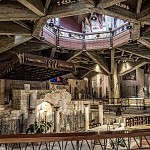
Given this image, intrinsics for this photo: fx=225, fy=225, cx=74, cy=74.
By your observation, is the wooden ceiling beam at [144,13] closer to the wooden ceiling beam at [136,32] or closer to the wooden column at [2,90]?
the wooden ceiling beam at [136,32]

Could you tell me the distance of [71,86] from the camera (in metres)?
21.7

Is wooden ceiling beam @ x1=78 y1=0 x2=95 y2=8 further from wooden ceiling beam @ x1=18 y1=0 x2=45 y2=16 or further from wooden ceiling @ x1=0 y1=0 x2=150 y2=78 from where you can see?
wooden ceiling beam @ x1=18 y1=0 x2=45 y2=16

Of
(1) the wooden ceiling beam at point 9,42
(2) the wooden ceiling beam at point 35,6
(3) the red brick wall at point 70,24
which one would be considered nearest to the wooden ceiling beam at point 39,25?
(2) the wooden ceiling beam at point 35,6

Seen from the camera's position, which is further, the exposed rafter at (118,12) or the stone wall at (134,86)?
the stone wall at (134,86)

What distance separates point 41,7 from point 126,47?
8.85 m

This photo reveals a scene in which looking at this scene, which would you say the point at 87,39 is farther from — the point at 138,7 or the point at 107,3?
the point at 107,3

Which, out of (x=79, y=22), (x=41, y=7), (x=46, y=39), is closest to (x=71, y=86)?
(x=79, y=22)

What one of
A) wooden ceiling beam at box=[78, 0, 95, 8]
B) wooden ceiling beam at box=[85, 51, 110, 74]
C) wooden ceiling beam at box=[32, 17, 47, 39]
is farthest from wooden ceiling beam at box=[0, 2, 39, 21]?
wooden ceiling beam at box=[85, 51, 110, 74]

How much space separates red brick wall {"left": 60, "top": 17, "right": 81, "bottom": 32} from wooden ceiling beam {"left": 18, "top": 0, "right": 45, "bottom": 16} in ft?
30.4

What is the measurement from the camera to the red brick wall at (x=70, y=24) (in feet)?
57.7

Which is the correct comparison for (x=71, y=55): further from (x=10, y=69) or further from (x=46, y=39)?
(x=10, y=69)

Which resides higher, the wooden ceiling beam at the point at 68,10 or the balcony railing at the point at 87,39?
the balcony railing at the point at 87,39

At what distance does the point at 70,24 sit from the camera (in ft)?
59.5

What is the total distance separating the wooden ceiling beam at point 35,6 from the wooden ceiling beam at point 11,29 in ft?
8.55
